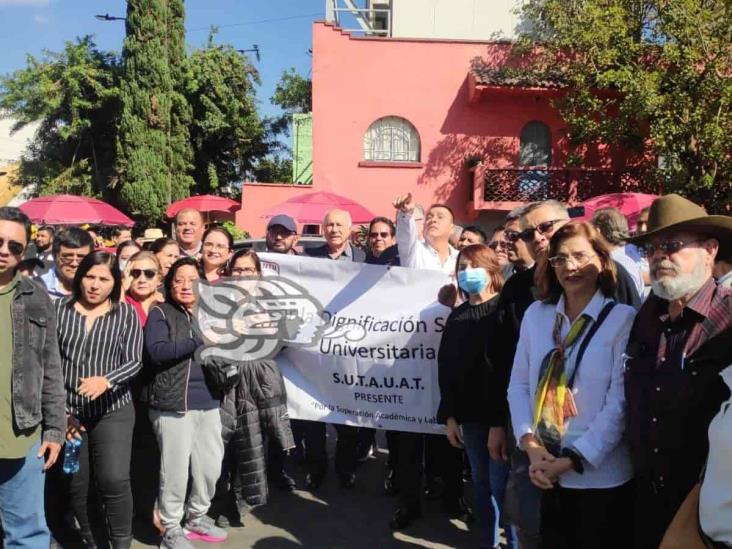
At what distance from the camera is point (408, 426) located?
4363 mm

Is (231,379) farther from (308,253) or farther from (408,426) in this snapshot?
(308,253)

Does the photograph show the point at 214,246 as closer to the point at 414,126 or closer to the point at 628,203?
the point at 628,203

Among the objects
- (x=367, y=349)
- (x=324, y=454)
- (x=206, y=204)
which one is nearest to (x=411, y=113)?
(x=206, y=204)

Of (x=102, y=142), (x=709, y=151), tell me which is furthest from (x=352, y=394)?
(x=102, y=142)

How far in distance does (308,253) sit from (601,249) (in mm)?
3503

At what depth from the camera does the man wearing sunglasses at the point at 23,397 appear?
3025mm

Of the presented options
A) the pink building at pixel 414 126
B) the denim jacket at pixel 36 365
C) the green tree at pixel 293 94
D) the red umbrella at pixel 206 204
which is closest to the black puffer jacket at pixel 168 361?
the denim jacket at pixel 36 365

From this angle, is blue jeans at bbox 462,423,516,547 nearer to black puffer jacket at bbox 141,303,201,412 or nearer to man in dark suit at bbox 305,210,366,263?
black puffer jacket at bbox 141,303,201,412

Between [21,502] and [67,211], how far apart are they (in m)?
7.69

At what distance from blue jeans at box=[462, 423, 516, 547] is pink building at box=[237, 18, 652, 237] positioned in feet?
43.3

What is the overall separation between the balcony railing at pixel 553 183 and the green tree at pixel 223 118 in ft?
34.1

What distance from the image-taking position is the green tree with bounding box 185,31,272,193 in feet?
70.4

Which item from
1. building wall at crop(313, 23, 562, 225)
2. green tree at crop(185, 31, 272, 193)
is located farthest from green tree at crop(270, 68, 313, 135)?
building wall at crop(313, 23, 562, 225)

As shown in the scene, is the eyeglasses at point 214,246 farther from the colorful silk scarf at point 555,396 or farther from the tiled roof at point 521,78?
the tiled roof at point 521,78
